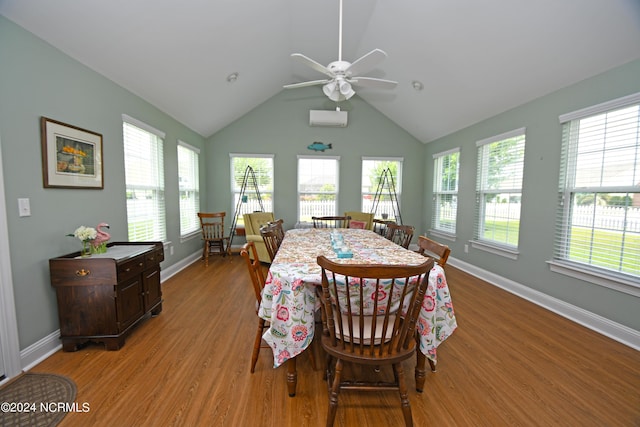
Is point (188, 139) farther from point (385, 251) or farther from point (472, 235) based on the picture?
point (472, 235)

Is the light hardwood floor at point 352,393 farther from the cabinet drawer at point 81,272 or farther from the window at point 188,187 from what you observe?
the window at point 188,187

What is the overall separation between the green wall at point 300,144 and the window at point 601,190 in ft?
10.3

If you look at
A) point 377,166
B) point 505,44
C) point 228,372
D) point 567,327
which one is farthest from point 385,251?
point 377,166

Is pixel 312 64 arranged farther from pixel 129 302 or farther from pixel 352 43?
pixel 129 302

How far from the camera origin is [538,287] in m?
3.04

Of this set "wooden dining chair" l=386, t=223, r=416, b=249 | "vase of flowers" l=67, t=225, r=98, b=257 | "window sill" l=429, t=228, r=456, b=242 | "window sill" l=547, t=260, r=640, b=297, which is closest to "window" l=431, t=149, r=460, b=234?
"window sill" l=429, t=228, r=456, b=242

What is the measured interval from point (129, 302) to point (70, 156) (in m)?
1.32

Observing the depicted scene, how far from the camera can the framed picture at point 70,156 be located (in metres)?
1.97

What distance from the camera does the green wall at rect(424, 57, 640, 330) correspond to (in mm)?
2311

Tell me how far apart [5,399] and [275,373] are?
1577 millimetres

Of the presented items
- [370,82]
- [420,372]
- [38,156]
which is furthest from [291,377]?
[370,82]

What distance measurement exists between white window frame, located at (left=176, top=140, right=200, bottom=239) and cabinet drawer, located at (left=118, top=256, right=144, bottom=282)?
2.07 metres

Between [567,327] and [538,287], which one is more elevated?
[538,287]

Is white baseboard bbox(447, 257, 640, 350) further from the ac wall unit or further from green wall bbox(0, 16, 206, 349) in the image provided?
green wall bbox(0, 16, 206, 349)
